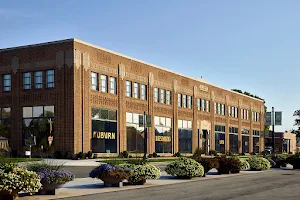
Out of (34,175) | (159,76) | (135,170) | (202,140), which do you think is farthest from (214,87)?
(34,175)

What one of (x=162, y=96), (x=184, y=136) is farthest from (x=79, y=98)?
(x=184, y=136)

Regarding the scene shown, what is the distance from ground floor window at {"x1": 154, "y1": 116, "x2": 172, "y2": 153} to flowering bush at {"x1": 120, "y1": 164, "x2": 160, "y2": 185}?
40758 millimetres

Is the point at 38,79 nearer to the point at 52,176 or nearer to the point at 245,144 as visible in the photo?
the point at 52,176

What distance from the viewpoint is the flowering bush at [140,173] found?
22.7 meters

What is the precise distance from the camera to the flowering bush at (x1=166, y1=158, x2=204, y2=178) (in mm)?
27000

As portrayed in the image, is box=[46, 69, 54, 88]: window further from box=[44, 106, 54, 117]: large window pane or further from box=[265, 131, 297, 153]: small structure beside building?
box=[265, 131, 297, 153]: small structure beside building

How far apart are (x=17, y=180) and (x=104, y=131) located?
126ft

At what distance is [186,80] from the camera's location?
74.2 metres

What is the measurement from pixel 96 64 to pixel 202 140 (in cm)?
3239

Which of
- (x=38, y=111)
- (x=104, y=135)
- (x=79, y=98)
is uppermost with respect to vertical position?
(x=79, y=98)

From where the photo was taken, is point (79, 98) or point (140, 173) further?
point (79, 98)

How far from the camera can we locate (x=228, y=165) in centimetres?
3244

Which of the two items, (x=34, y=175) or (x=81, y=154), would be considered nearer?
(x=34, y=175)

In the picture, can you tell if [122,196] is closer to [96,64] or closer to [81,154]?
[81,154]
